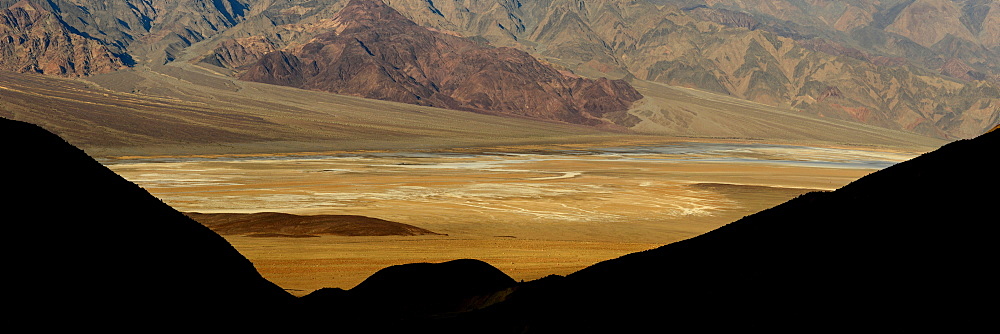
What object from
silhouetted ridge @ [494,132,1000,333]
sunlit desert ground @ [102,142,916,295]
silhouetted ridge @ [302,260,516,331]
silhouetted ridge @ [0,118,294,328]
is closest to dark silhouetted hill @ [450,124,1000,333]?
silhouetted ridge @ [494,132,1000,333]

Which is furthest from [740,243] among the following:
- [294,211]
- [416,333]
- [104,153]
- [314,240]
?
[104,153]

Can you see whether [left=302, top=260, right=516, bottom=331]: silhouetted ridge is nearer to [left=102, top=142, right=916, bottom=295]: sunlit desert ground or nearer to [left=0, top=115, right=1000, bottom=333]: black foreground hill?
[left=0, top=115, right=1000, bottom=333]: black foreground hill

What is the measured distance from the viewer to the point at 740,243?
1025cm

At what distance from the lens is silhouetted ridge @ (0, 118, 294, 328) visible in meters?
8.08

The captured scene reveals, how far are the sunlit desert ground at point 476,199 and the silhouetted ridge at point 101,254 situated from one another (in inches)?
240

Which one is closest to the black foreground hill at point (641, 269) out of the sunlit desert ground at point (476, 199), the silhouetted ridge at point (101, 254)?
the silhouetted ridge at point (101, 254)

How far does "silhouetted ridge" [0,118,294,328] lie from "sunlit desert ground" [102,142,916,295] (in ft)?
20.0

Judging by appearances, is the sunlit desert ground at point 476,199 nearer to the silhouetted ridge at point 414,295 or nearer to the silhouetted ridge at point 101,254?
the silhouetted ridge at point 414,295

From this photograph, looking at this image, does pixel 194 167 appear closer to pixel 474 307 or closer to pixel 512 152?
pixel 512 152

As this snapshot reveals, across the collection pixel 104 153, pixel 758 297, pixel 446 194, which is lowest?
pixel 758 297

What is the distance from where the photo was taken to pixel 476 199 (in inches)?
1827

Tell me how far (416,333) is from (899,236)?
5.65 metres

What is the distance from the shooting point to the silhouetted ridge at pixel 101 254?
318 inches

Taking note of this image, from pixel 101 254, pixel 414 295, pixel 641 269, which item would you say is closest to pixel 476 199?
pixel 414 295
